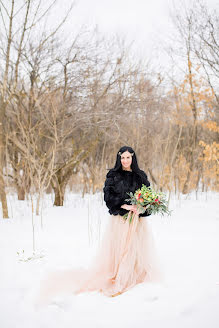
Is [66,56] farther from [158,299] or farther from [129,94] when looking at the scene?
[158,299]

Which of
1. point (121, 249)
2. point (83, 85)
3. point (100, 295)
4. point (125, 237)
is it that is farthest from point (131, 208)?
point (83, 85)

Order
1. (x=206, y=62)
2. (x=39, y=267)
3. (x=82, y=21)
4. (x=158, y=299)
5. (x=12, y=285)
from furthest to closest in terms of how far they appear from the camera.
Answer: (x=206, y=62)
(x=82, y=21)
(x=39, y=267)
(x=12, y=285)
(x=158, y=299)

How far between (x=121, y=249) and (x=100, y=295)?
52cm

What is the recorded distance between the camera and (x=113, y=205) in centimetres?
276

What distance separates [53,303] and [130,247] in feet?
3.19

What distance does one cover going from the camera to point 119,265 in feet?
9.19

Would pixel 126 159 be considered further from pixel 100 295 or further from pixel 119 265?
pixel 100 295

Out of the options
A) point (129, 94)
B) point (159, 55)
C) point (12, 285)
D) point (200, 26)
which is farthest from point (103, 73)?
point (12, 285)

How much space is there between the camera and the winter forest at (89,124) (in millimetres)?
2473

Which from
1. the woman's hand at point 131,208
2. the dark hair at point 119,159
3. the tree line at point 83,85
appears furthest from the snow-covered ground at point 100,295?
the tree line at point 83,85

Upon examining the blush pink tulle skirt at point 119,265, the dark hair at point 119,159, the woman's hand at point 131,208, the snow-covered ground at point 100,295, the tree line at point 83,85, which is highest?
the tree line at point 83,85

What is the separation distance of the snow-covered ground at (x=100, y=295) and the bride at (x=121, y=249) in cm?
13

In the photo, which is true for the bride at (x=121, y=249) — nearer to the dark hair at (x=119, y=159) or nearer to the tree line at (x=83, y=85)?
the dark hair at (x=119, y=159)

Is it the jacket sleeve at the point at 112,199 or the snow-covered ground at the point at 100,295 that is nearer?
the snow-covered ground at the point at 100,295
